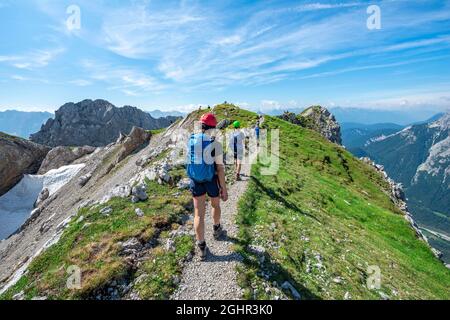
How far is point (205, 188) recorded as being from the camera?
1321 cm

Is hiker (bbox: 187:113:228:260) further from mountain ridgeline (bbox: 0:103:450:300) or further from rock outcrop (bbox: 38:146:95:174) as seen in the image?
rock outcrop (bbox: 38:146:95:174)

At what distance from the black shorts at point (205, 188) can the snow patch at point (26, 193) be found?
77.0m

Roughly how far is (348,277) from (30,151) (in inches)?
4236

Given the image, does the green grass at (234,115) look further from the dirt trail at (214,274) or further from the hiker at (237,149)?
the dirt trail at (214,274)

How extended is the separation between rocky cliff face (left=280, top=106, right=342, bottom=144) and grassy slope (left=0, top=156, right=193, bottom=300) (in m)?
113

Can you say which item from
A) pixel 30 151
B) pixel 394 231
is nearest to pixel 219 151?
pixel 394 231

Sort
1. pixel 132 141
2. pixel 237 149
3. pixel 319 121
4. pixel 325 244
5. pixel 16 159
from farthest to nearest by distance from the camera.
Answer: pixel 319 121, pixel 16 159, pixel 132 141, pixel 237 149, pixel 325 244

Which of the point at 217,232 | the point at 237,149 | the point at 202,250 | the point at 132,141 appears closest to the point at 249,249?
the point at 217,232

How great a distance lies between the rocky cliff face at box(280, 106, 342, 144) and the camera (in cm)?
13138

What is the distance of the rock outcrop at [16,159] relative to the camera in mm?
87188

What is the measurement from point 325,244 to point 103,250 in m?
13.2

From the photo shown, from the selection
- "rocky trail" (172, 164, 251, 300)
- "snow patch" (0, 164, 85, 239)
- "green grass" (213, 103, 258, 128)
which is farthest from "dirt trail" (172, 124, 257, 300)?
"snow patch" (0, 164, 85, 239)

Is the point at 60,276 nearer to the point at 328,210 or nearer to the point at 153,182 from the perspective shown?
the point at 153,182

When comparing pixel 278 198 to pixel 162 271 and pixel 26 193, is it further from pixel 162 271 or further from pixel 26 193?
pixel 26 193
